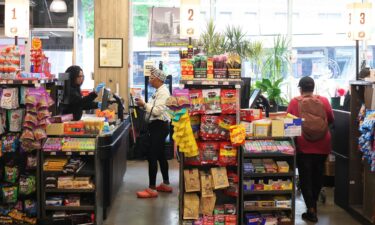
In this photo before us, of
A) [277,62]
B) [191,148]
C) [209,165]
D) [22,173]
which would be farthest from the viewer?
[277,62]

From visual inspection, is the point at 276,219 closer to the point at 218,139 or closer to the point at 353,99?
the point at 218,139

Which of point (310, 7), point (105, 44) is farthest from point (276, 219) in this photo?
point (310, 7)

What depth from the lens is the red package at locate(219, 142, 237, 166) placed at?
4.84 meters

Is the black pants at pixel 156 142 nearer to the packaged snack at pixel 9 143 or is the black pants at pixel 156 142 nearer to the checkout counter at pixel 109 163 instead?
the checkout counter at pixel 109 163

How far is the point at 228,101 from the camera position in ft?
15.7

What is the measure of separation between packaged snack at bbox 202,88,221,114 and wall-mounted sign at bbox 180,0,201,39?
288 centimetres

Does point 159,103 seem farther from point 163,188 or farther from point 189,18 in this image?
point 189,18

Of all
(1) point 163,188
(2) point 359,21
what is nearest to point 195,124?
(1) point 163,188

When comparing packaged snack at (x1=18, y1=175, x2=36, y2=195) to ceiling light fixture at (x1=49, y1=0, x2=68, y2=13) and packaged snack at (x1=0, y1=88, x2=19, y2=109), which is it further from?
ceiling light fixture at (x1=49, y1=0, x2=68, y2=13)

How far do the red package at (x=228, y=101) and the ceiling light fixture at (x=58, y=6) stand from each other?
5.52 m

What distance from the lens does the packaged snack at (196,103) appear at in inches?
187

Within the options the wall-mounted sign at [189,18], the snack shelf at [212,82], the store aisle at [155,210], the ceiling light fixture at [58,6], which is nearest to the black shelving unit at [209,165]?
the snack shelf at [212,82]

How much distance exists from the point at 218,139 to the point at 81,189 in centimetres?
147

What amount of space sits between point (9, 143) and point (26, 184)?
45cm
